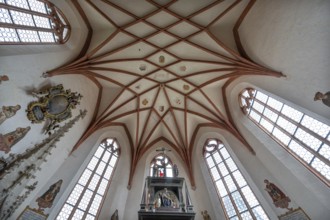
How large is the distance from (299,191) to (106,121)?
12262 mm

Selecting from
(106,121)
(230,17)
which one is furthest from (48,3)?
(230,17)

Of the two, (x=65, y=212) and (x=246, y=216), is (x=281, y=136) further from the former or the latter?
(x=65, y=212)

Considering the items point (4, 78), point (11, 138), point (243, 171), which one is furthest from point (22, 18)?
→ point (243, 171)

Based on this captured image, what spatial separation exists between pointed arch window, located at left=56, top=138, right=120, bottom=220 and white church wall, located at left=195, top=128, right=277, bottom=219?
6.28m

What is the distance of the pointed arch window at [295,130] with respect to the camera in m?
7.87

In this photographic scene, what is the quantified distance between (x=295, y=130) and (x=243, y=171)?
369 centimetres

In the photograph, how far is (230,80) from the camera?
541 inches

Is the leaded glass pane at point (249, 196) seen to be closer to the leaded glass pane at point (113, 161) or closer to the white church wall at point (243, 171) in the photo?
the white church wall at point (243, 171)

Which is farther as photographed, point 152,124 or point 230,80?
point 152,124

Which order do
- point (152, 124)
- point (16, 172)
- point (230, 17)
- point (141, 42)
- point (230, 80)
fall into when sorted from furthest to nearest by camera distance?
point (152, 124) < point (230, 80) < point (141, 42) < point (230, 17) < point (16, 172)

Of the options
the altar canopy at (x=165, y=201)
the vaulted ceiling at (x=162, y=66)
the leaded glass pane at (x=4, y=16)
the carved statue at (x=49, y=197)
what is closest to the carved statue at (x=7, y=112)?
the vaulted ceiling at (x=162, y=66)

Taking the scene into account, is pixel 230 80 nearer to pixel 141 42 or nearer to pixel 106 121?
pixel 141 42

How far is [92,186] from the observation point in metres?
11.1

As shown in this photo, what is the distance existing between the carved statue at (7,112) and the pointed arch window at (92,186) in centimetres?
492
